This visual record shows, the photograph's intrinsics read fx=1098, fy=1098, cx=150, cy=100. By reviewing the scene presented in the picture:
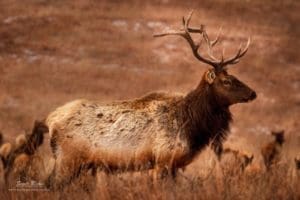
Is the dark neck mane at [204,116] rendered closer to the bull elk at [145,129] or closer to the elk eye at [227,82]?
the bull elk at [145,129]

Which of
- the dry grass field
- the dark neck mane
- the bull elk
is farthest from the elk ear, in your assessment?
the dry grass field

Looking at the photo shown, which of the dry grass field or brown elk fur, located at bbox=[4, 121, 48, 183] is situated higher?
the dry grass field

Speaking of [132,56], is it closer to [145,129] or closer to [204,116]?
[204,116]

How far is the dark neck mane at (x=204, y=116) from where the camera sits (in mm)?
12461

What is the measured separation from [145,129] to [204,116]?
2.63 feet

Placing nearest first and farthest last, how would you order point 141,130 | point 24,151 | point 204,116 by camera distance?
point 141,130, point 204,116, point 24,151

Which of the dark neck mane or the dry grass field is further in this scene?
the dry grass field

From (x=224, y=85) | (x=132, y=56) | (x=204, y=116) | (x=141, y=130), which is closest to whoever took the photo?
(x=141, y=130)

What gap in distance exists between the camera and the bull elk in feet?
39.4

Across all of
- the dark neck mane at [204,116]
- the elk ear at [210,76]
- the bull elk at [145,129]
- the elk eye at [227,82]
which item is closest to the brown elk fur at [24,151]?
the bull elk at [145,129]

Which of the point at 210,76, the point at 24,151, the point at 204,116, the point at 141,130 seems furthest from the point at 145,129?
the point at 24,151

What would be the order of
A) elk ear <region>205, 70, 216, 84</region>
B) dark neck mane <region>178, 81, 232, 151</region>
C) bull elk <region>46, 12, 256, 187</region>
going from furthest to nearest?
1. elk ear <region>205, 70, 216, 84</region>
2. dark neck mane <region>178, 81, 232, 151</region>
3. bull elk <region>46, 12, 256, 187</region>

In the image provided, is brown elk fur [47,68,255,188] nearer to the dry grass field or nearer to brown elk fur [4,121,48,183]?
brown elk fur [4,121,48,183]

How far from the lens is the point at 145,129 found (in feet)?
40.1
